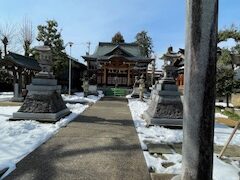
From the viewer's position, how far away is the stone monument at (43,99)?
29.9 ft

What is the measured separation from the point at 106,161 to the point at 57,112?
16.8ft

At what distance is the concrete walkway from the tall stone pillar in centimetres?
133

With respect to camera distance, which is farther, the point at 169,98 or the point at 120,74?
the point at 120,74

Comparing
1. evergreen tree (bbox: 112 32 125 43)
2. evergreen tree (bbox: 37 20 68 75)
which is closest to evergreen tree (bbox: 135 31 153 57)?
evergreen tree (bbox: 112 32 125 43)

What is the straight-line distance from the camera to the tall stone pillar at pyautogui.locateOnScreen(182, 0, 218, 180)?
2861mm

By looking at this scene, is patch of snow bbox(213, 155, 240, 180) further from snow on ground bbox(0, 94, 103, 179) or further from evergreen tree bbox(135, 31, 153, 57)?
evergreen tree bbox(135, 31, 153, 57)

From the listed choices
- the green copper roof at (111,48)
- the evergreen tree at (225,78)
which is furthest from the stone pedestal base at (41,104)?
the green copper roof at (111,48)

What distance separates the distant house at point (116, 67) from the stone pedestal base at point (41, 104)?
24.4 metres

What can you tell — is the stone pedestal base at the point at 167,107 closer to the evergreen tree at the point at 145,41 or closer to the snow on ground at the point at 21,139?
the snow on ground at the point at 21,139

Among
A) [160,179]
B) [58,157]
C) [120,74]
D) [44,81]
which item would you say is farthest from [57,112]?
[120,74]

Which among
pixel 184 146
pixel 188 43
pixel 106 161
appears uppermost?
pixel 188 43

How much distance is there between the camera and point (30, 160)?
476 centimetres

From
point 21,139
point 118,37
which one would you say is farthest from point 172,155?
point 118,37

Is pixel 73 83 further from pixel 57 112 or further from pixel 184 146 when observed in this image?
pixel 184 146
